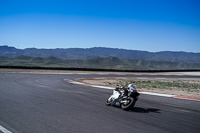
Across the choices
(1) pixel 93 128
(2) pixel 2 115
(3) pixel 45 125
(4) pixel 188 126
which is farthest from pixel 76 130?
(4) pixel 188 126

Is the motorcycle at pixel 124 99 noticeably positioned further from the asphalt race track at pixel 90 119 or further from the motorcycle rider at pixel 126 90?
the asphalt race track at pixel 90 119

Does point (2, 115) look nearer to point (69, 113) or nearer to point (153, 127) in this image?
point (69, 113)

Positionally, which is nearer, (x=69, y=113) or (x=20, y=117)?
(x=20, y=117)

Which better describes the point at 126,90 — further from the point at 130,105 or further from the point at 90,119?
the point at 90,119

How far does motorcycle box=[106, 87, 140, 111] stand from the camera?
7850 mm

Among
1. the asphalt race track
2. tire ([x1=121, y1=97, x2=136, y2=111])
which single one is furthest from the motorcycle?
the asphalt race track

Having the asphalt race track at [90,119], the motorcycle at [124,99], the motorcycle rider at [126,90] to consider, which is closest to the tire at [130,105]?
the motorcycle at [124,99]

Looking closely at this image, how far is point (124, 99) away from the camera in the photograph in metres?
8.24

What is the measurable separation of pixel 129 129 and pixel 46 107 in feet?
12.9

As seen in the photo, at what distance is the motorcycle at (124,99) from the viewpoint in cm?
785

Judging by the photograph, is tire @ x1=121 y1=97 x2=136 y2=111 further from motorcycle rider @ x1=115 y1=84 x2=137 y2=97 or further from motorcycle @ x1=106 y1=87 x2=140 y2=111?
motorcycle rider @ x1=115 y1=84 x2=137 y2=97

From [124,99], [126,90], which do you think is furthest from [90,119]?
[126,90]

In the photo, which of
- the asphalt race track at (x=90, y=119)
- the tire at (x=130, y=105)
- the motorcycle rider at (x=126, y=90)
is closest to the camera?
the asphalt race track at (x=90, y=119)

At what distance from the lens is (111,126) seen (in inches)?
227
